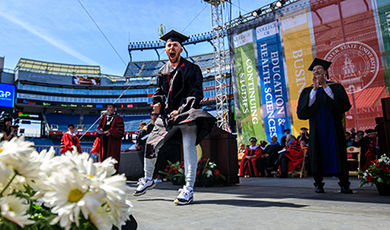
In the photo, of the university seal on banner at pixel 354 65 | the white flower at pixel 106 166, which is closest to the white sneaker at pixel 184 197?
the white flower at pixel 106 166

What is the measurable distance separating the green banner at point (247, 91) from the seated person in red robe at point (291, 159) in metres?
5.36

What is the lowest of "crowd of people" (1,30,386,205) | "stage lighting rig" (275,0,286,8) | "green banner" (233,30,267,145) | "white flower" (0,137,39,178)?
"white flower" (0,137,39,178)

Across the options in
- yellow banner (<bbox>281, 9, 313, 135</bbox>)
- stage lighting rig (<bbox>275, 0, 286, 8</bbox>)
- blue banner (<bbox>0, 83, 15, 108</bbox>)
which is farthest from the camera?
blue banner (<bbox>0, 83, 15, 108</bbox>)

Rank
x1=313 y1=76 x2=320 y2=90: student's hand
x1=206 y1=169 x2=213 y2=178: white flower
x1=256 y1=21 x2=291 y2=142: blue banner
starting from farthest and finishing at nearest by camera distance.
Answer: x1=256 y1=21 x2=291 y2=142: blue banner → x1=206 y1=169 x2=213 y2=178: white flower → x1=313 y1=76 x2=320 y2=90: student's hand

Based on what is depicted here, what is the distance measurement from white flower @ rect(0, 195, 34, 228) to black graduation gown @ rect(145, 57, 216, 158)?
1994 millimetres

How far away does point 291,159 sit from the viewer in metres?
7.37

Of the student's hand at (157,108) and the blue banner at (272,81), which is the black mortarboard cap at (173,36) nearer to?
the student's hand at (157,108)

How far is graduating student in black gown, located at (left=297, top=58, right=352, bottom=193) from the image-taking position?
3.15 metres

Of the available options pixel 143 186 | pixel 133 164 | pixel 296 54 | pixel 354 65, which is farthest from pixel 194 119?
pixel 296 54

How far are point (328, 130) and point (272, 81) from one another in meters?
10.0

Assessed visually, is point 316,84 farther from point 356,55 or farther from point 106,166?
point 356,55

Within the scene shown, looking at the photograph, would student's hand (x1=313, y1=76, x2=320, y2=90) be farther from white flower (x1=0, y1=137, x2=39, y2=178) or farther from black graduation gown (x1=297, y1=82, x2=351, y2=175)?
white flower (x1=0, y1=137, x2=39, y2=178)

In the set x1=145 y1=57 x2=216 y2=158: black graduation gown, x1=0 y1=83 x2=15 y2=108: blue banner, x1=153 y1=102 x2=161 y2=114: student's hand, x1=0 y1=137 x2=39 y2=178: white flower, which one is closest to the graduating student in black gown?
x1=145 y1=57 x2=216 y2=158: black graduation gown

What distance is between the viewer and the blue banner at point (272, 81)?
12344mm
